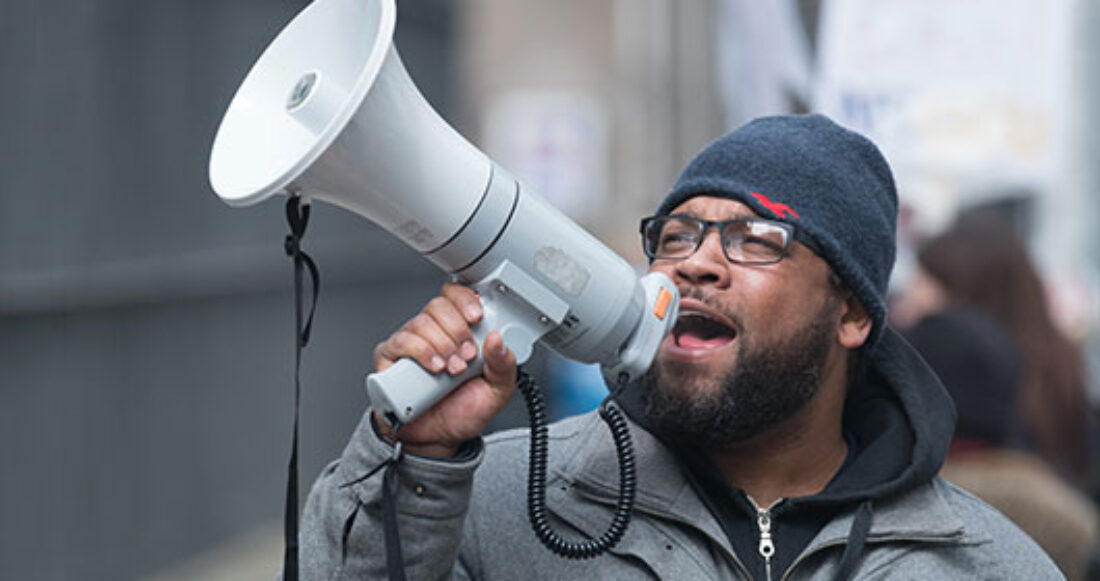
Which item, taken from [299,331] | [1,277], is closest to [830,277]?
[299,331]

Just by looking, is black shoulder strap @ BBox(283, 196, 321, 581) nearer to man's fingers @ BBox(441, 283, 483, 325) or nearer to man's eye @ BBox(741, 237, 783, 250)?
man's fingers @ BBox(441, 283, 483, 325)

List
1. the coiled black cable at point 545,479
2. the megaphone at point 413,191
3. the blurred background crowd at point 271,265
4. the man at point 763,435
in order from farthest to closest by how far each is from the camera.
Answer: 1. the blurred background crowd at point 271,265
2. the man at point 763,435
3. the coiled black cable at point 545,479
4. the megaphone at point 413,191

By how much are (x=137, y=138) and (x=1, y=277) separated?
1.29 metres

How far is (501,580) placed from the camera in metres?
2.75

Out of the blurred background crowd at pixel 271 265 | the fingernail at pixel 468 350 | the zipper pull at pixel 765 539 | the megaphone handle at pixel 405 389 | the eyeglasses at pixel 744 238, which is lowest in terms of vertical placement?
the blurred background crowd at pixel 271 265

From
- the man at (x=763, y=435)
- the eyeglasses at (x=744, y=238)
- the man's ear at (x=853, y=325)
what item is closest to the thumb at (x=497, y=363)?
the man at (x=763, y=435)

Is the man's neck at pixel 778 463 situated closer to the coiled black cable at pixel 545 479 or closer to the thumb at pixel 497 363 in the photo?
the coiled black cable at pixel 545 479

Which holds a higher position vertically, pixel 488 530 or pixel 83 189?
pixel 488 530

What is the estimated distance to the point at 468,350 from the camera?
251 centimetres

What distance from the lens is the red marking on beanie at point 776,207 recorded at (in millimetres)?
2848

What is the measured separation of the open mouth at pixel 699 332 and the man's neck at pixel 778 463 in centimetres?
18

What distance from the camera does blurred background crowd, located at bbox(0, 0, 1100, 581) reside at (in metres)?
4.72

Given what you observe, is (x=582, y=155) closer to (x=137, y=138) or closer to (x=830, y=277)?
(x=137, y=138)

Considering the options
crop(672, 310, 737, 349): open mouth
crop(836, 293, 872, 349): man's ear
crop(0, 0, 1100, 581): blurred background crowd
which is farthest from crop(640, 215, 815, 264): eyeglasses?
crop(0, 0, 1100, 581): blurred background crowd
